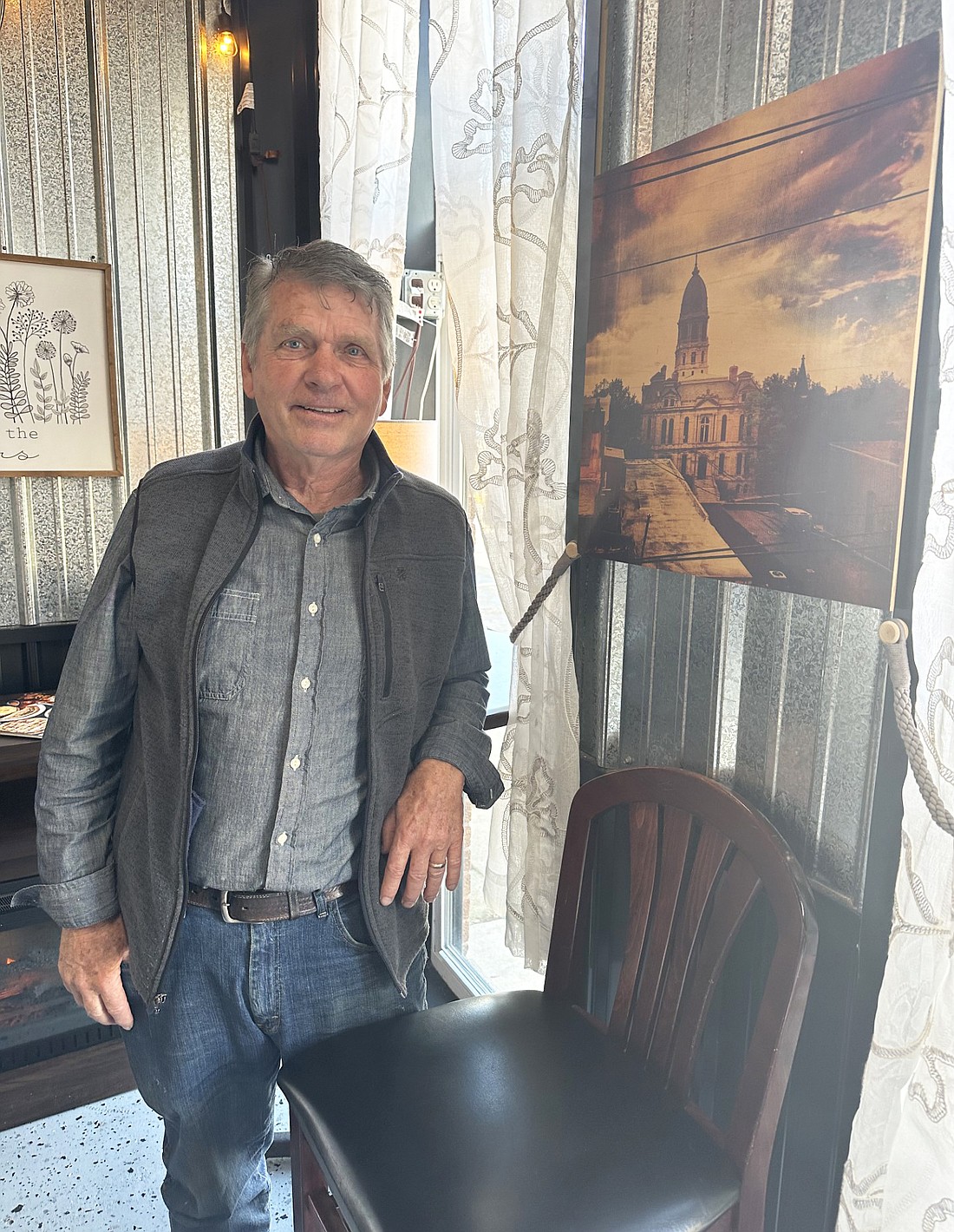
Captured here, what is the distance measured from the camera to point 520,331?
1.38m

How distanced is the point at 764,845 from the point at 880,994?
21 cm

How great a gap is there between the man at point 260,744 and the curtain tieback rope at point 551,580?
168 millimetres

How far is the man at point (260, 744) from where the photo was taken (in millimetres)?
1221

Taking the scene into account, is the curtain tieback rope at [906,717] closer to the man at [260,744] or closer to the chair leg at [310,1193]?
the man at [260,744]

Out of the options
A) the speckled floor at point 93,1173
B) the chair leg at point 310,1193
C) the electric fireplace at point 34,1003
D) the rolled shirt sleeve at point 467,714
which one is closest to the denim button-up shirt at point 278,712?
the rolled shirt sleeve at point 467,714

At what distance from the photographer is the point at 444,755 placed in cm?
132

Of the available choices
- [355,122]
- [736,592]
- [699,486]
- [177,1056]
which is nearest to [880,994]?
[736,592]

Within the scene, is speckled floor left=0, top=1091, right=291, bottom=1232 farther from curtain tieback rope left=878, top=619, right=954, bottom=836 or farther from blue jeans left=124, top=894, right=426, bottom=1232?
curtain tieback rope left=878, top=619, right=954, bottom=836

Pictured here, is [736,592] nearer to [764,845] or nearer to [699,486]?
[699,486]

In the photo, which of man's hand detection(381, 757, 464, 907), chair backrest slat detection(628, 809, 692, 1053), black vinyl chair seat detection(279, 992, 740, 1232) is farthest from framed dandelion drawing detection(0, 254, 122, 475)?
chair backrest slat detection(628, 809, 692, 1053)

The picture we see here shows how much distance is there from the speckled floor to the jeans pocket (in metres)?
0.85

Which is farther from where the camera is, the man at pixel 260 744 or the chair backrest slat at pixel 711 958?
the man at pixel 260 744

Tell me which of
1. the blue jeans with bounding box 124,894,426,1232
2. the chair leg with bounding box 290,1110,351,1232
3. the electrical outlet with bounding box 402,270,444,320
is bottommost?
the chair leg with bounding box 290,1110,351,1232

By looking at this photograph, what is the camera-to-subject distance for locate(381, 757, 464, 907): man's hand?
127cm
